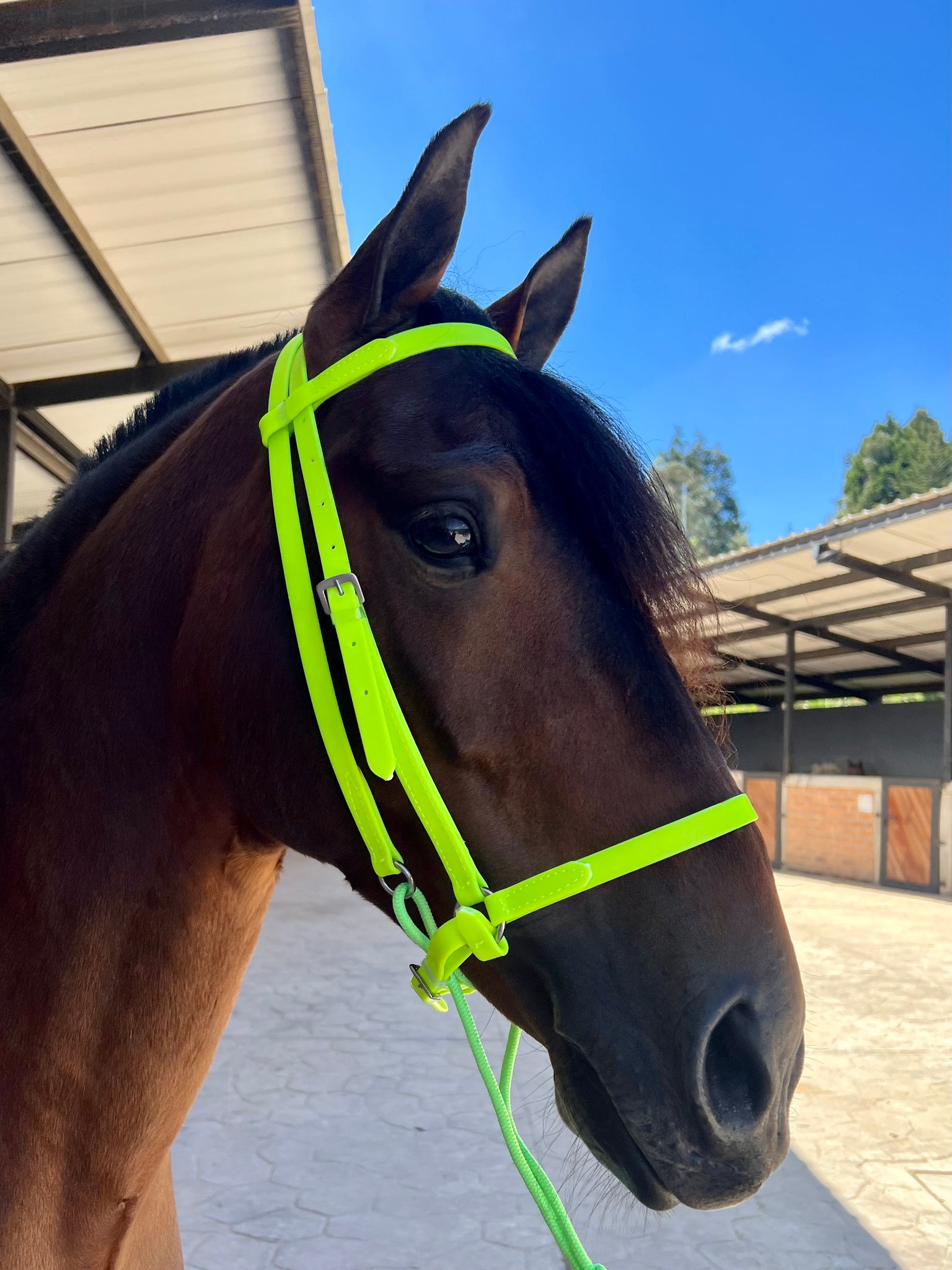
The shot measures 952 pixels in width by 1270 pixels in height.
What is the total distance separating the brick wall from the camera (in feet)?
35.5

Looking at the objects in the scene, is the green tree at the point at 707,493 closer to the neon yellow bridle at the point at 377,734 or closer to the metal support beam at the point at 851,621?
the metal support beam at the point at 851,621

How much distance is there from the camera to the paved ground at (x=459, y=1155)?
281 cm

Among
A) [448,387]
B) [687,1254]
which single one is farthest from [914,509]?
[448,387]

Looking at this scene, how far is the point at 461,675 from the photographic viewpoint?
2.95 ft

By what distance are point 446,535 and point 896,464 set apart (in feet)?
160

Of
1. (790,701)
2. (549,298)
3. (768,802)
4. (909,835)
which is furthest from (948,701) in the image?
(549,298)

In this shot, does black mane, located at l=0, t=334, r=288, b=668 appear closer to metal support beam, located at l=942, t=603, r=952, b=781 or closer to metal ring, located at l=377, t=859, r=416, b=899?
metal ring, located at l=377, t=859, r=416, b=899

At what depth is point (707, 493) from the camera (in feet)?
177

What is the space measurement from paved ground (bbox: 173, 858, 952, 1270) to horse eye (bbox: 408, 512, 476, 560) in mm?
753

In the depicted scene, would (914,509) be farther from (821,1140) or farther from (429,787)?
(429,787)

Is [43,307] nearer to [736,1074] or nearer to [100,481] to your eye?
[100,481]

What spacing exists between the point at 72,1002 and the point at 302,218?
13.4ft

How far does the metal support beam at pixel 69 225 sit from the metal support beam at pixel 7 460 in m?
0.95

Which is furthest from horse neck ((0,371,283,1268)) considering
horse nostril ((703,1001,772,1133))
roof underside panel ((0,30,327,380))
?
roof underside panel ((0,30,327,380))
